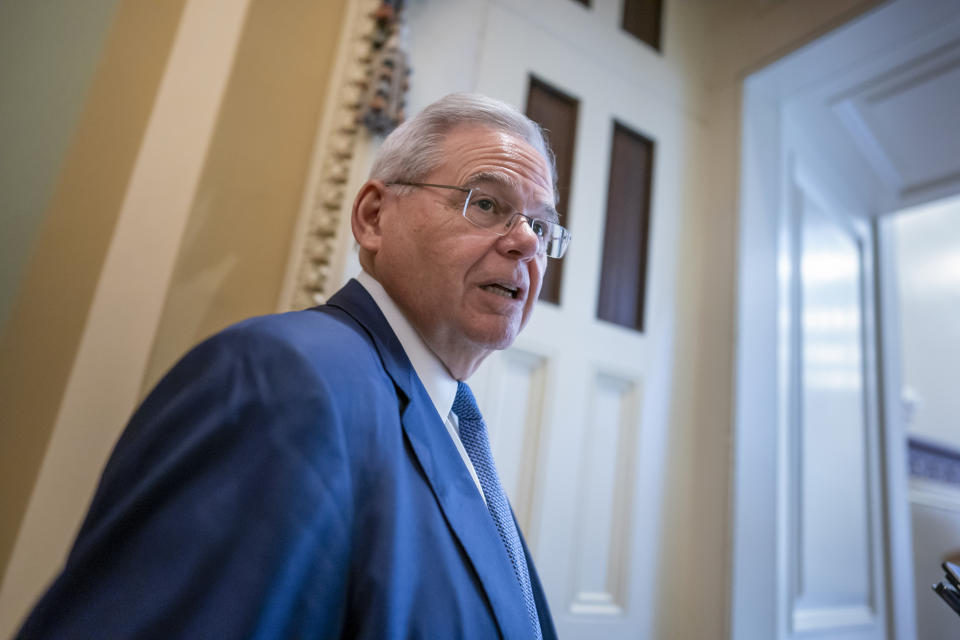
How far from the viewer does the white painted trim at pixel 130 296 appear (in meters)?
1.03

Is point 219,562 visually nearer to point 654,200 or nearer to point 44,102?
Result: point 44,102

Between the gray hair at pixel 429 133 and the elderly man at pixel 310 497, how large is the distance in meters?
0.13

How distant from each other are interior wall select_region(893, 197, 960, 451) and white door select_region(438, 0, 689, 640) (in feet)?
11.4

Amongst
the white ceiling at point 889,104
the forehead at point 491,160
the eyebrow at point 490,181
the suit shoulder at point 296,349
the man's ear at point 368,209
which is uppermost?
the white ceiling at point 889,104

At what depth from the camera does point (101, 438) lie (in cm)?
108

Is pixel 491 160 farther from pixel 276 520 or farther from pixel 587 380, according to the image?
pixel 587 380

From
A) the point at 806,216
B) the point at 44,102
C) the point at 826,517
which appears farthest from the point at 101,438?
the point at 806,216

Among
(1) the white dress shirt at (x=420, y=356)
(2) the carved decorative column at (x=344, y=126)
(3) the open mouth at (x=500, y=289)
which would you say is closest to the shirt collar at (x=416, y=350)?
(1) the white dress shirt at (x=420, y=356)

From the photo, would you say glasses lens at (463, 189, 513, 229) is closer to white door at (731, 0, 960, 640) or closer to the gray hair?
the gray hair

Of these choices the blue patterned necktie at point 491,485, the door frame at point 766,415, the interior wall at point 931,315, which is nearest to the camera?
the blue patterned necktie at point 491,485

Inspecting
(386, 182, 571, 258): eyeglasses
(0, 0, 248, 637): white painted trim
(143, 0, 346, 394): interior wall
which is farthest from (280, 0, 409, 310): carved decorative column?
(386, 182, 571, 258): eyeglasses

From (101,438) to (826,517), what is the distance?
2.14m

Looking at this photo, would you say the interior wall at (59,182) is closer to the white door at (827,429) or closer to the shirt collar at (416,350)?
the shirt collar at (416,350)

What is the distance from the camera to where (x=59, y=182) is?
1.18 m
